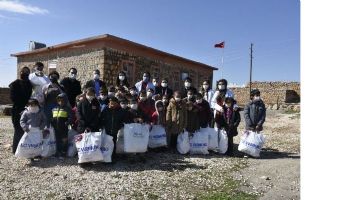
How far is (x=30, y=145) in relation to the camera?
6461 mm

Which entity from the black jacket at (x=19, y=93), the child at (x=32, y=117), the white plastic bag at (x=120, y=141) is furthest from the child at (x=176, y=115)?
the black jacket at (x=19, y=93)

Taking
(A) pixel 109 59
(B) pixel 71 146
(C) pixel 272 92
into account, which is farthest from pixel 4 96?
(C) pixel 272 92

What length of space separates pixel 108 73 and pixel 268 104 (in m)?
19.1

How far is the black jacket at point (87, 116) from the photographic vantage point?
6.70 metres

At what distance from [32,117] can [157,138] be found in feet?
8.18

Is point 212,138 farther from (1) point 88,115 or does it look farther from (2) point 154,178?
(1) point 88,115

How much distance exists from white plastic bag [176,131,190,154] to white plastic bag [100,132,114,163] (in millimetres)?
1759

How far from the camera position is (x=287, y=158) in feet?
26.9

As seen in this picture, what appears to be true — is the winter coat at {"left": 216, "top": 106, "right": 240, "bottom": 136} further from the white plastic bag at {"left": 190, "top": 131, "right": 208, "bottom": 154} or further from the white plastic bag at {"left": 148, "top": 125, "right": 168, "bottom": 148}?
the white plastic bag at {"left": 148, "top": 125, "right": 168, "bottom": 148}

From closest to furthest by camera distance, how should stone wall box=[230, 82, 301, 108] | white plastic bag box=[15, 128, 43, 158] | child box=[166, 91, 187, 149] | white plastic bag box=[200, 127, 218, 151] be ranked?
white plastic bag box=[15, 128, 43, 158]
child box=[166, 91, 187, 149]
white plastic bag box=[200, 127, 218, 151]
stone wall box=[230, 82, 301, 108]

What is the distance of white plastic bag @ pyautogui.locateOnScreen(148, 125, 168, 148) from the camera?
7.73 meters

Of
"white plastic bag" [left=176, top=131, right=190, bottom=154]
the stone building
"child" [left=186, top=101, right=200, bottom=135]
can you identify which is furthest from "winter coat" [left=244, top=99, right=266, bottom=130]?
the stone building
